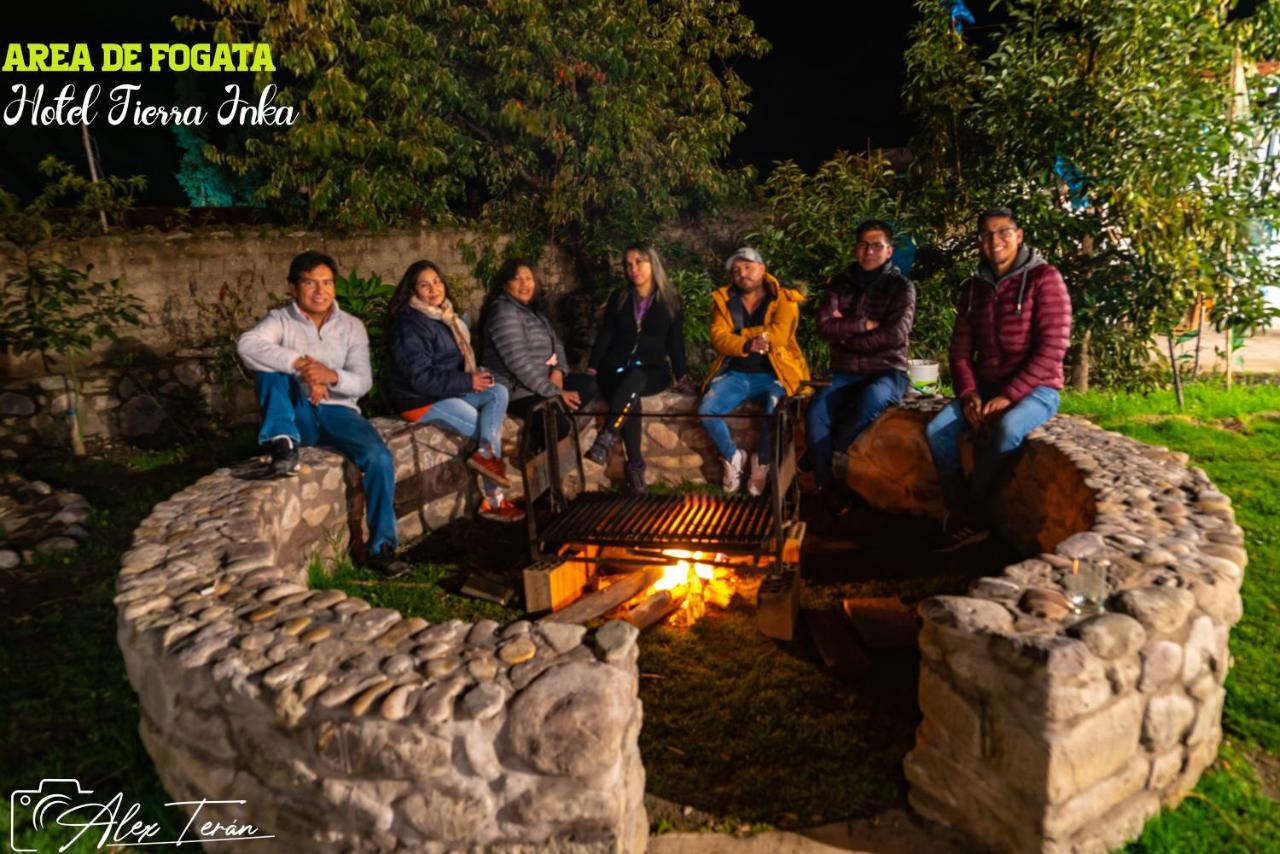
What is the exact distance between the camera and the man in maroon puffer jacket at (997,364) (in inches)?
172

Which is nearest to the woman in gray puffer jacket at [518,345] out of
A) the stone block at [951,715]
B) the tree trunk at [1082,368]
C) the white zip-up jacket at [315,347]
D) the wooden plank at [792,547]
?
the white zip-up jacket at [315,347]

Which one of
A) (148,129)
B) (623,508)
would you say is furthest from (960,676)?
A: (148,129)

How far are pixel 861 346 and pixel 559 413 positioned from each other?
2008 mm

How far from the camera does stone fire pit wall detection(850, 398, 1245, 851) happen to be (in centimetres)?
231

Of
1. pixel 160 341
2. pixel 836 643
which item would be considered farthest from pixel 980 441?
pixel 160 341

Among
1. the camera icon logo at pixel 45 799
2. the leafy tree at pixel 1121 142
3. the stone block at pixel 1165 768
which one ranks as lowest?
the camera icon logo at pixel 45 799

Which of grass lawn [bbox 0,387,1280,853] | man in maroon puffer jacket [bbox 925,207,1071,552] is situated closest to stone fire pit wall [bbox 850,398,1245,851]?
grass lawn [bbox 0,387,1280,853]

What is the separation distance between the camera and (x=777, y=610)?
3.74 m

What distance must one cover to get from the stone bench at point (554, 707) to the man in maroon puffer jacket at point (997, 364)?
133cm

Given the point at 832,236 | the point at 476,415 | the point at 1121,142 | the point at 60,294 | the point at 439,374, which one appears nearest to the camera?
the point at 439,374

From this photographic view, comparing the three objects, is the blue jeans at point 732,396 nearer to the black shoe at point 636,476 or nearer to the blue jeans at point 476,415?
the black shoe at point 636,476

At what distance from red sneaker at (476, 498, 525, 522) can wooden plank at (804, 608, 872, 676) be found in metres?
2.12

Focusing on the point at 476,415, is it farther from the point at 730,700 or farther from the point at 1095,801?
the point at 1095,801

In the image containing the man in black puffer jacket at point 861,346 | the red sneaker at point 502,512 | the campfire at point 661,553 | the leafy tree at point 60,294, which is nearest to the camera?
the campfire at point 661,553
